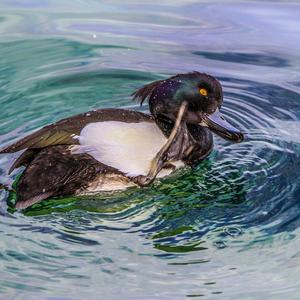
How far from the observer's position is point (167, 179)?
575 centimetres

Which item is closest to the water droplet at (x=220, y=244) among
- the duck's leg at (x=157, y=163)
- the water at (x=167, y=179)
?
the water at (x=167, y=179)

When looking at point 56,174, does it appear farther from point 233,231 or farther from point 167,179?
point 233,231

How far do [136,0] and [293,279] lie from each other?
199 inches

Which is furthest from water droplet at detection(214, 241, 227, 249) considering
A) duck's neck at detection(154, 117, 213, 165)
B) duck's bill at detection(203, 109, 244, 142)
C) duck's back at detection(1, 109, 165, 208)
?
duck's bill at detection(203, 109, 244, 142)

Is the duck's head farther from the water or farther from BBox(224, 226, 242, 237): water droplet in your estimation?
BBox(224, 226, 242, 237): water droplet

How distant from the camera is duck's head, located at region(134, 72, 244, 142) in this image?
234 inches

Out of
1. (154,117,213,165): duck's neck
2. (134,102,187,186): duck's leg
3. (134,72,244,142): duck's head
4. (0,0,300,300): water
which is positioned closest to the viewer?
(0,0,300,300): water

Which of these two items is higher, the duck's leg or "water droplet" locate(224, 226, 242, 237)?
the duck's leg

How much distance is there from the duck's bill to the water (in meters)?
0.12

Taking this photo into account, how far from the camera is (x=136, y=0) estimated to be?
29.7 ft

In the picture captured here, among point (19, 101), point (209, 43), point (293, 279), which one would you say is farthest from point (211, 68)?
point (293, 279)

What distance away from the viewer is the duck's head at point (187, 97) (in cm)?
595

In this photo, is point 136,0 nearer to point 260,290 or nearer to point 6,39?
point 6,39

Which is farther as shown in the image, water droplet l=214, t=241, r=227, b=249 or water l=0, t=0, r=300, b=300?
water droplet l=214, t=241, r=227, b=249
